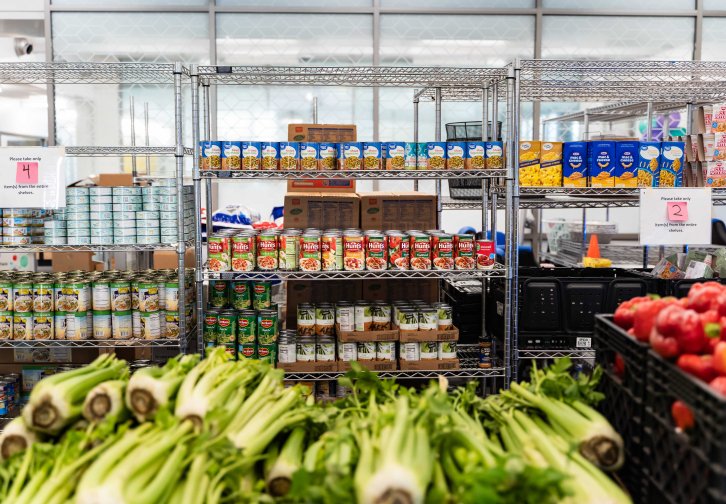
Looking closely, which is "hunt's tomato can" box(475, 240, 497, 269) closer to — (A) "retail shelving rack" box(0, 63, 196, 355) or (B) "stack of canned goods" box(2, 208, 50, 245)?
(A) "retail shelving rack" box(0, 63, 196, 355)

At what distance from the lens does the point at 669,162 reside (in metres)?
3.81

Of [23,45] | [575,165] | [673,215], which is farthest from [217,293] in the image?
[23,45]

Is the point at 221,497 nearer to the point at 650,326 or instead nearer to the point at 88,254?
the point at 650,326

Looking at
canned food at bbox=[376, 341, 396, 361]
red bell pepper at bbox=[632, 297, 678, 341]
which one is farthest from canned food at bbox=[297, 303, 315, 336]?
red bell pepper at bbox=[632, 297, 678, 341]

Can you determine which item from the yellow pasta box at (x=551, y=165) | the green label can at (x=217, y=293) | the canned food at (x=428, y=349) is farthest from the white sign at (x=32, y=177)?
the yellow pasta box at (x=551, y=165)

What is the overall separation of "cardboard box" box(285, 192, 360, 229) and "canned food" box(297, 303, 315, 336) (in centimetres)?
64

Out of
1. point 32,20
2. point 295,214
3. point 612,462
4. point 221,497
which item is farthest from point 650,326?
point 32,20

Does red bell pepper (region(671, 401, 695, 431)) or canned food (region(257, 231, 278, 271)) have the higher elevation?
canned food (region(257, 231, 278, 271))

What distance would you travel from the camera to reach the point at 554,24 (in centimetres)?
662

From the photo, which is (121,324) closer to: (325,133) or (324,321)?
(324,321)

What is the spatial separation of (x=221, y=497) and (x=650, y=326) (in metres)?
1.06

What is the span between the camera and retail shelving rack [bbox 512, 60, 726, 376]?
12.0 ft

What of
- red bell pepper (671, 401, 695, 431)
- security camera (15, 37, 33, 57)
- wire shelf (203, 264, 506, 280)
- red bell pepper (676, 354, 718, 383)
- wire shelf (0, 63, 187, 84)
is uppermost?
security camera (15, 37, 33, 57)

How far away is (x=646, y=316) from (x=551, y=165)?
223 cm
